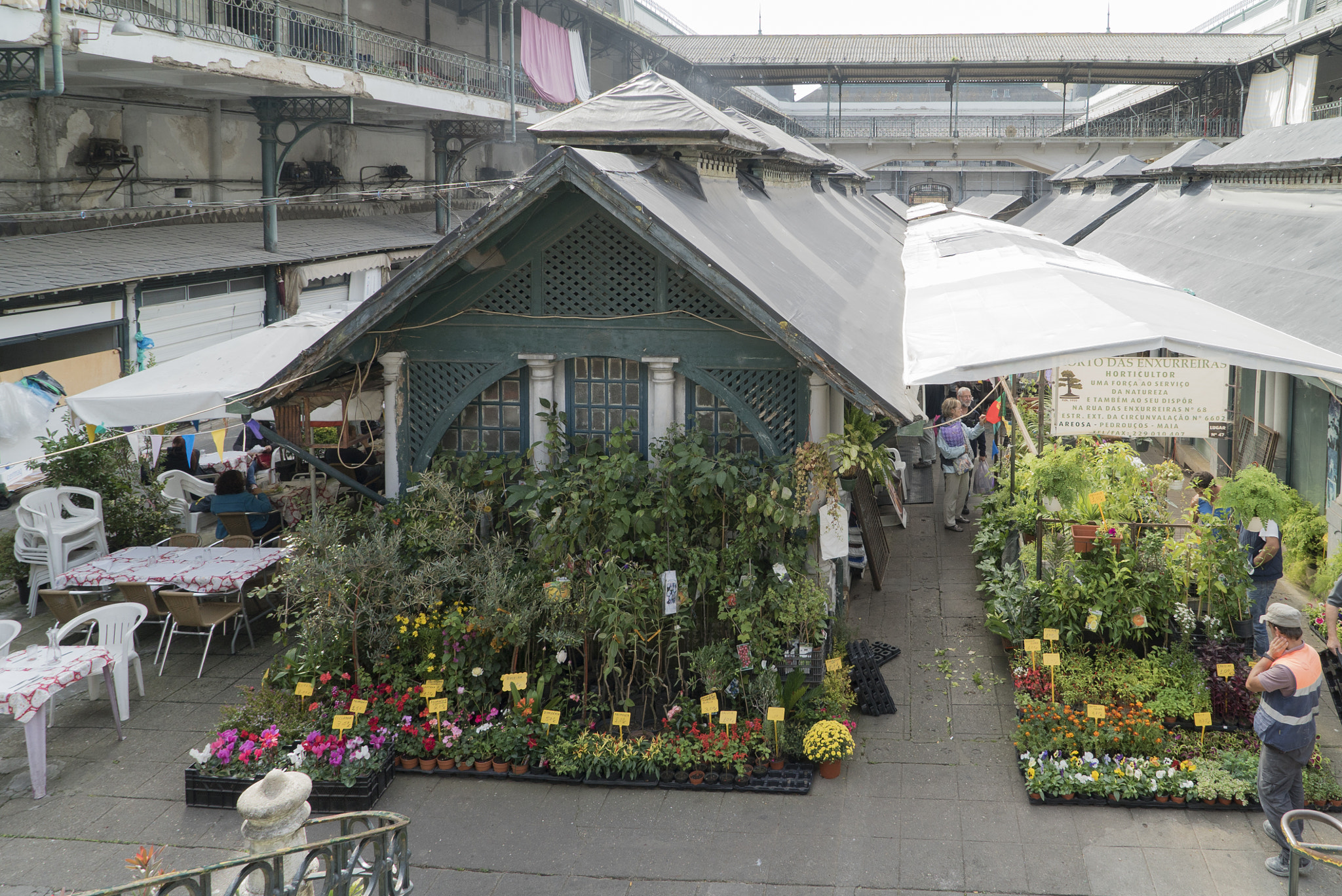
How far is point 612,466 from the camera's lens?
7.40 m

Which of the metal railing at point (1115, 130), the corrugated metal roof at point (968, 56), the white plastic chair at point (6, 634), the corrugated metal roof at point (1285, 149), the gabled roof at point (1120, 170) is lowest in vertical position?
the white plastic chair at point (6, 634)

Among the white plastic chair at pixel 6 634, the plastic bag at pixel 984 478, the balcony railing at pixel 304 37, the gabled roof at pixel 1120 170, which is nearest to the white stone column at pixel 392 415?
the white plastic chair at pixel 6 634

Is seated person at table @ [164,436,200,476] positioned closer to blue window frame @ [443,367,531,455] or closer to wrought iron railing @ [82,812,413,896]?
blue window frame @ [443,367,531,455]

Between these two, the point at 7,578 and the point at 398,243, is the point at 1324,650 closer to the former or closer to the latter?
the point at 7,578

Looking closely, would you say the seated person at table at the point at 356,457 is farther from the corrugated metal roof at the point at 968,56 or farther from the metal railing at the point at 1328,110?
the corrugated metal roof at the point at 968,56

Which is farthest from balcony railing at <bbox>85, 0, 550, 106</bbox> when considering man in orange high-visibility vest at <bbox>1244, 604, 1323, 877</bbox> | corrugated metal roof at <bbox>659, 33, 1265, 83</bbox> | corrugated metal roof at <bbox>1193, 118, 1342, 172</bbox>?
corrugated metal roof at <bbox>659, 33, 1265, 83</bbox>

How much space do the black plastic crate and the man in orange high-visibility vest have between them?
5154 millimetres

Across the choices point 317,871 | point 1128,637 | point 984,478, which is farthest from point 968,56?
point 317,871

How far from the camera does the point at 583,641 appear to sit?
23.3 feet

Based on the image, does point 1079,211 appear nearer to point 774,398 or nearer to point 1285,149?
point 1285,149

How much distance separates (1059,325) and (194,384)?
7437mm

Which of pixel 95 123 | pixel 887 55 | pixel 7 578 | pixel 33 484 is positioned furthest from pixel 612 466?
pixel 887 55

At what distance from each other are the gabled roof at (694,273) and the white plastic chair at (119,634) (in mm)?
1970

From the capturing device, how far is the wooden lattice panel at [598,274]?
7.62m
